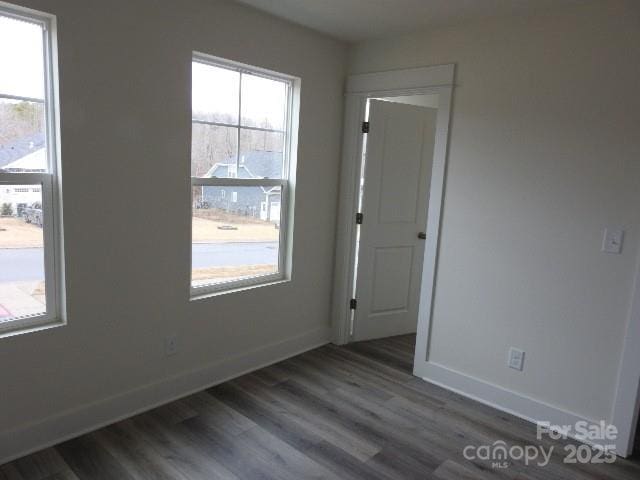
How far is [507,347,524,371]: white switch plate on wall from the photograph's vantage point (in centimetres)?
280

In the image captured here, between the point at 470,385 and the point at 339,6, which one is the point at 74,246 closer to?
the point at 339,6

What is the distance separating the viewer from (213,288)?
2975 millimetres

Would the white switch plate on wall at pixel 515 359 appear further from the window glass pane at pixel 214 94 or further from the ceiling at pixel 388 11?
the window glass pane at pixel 214 94

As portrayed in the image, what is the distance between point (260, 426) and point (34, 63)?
2.13m

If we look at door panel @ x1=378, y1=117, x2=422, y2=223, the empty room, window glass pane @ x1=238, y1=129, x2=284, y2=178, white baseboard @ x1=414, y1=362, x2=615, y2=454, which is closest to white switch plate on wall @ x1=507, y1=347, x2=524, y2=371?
the empty room

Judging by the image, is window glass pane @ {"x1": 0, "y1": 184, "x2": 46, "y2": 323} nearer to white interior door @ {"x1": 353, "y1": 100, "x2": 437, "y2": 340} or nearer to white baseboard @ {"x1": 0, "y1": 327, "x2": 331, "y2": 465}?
white baseboard @ {"x1": 0, "y1": 327, "x2": 331, "y2": 465}

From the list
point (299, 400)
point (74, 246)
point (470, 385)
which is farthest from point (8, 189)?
point (470, 385)

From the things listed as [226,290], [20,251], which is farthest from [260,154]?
[20,251]

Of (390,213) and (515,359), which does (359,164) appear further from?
(515,359)

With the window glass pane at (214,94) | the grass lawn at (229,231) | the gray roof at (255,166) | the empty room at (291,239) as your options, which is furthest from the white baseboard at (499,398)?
the window glass pane at (214,94)

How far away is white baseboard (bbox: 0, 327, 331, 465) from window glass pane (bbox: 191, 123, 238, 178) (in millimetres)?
1250

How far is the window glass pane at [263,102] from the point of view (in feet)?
9.75

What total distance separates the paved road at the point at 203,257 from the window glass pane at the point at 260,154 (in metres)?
0.50

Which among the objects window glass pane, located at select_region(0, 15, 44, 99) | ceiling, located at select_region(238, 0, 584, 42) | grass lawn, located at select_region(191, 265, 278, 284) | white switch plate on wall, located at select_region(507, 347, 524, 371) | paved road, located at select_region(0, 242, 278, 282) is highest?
ceiling, located at select_region(238, 0, 584, 42)
